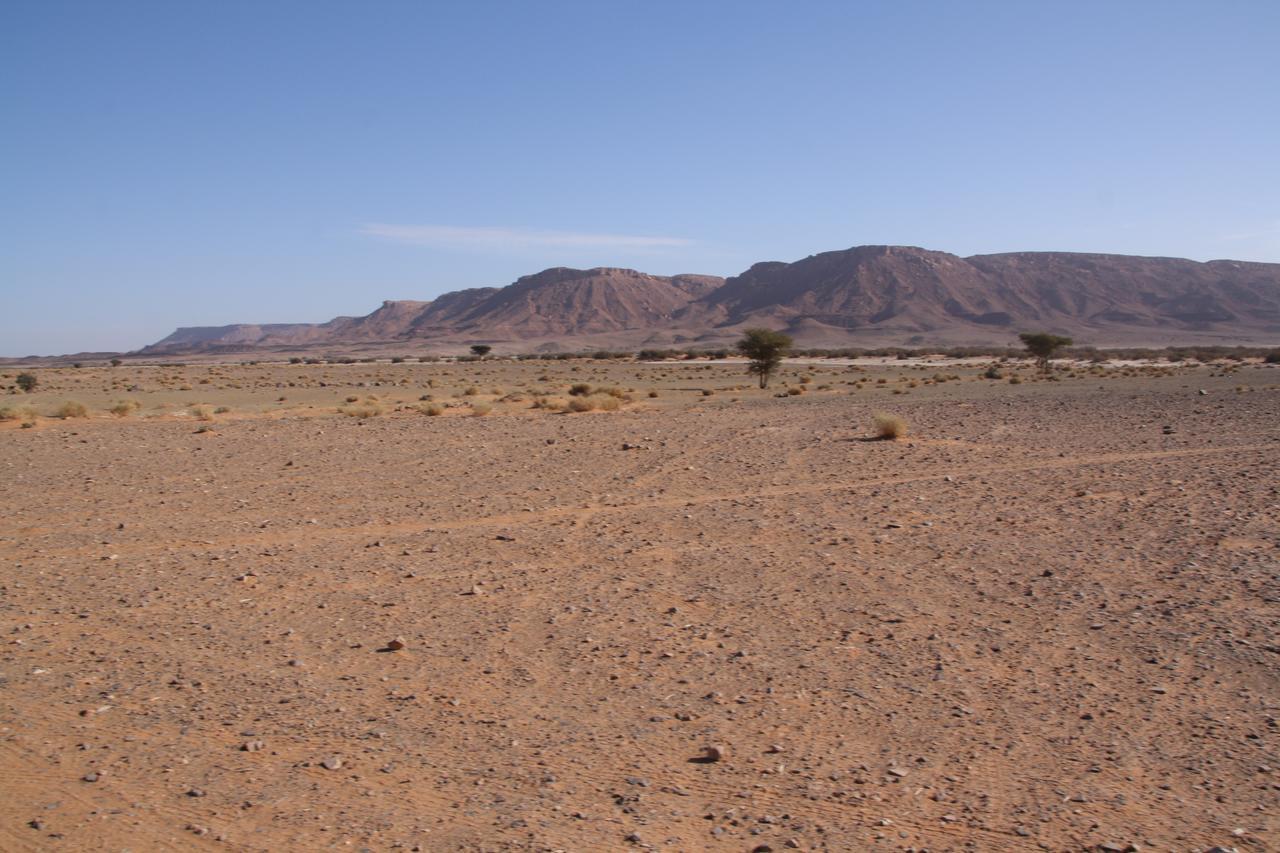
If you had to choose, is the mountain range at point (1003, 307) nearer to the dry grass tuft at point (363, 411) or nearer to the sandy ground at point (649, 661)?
the dry grass tuft at point (363, 411)

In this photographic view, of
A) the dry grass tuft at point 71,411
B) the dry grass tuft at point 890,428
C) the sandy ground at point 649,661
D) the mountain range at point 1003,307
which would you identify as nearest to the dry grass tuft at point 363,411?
the dry grass tuft at point 71,411

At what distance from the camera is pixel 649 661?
788 cm

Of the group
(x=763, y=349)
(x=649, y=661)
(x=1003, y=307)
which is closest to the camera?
(x=649, y=661)

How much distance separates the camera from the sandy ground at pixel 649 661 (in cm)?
548

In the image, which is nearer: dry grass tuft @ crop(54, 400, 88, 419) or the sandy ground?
the sandy ground

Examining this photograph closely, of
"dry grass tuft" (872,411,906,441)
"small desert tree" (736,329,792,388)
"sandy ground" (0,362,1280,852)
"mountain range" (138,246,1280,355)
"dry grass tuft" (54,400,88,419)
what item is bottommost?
"sandy ground" (0,362,1280,852)

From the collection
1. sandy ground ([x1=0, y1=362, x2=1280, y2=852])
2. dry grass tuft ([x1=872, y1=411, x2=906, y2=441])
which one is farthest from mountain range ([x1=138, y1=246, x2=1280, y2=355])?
sandy ground ([x1=0, y1=362, x2=1280, y2=852])

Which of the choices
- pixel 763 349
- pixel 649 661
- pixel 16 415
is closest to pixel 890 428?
pixel 649 661

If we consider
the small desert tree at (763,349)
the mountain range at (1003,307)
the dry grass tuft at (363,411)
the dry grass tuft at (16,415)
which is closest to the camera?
the dry grass tuft at (16,415)

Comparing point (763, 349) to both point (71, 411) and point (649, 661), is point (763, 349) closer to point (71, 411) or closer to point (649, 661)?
point (71, 411)

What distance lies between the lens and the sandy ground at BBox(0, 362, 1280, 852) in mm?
5484

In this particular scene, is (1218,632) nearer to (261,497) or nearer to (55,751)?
(55,751)

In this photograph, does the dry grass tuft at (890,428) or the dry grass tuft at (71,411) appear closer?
the dry grass tuft at (890,428)

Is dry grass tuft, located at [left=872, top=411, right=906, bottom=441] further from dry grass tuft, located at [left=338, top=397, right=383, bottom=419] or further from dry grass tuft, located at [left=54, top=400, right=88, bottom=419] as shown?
dry grass tuft, located at [left=54, top=400, right=88, bottom=419]
